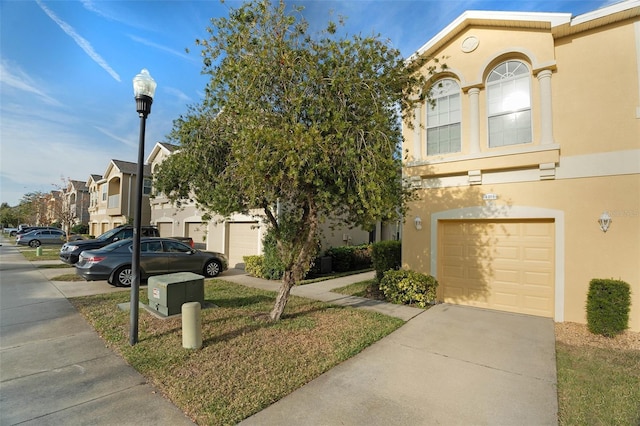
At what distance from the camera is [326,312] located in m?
7.11

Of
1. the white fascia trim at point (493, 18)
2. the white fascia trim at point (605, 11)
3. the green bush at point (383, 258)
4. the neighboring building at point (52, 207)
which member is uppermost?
the white fascia trim at point (493, 18)

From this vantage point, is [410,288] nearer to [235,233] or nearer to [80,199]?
[235,233]

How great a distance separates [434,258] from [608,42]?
588 centimetres

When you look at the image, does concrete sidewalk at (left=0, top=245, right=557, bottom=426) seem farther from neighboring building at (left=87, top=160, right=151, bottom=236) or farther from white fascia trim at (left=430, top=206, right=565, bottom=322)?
neighboring building at (left=87, top=160, right=151, bottom=236)

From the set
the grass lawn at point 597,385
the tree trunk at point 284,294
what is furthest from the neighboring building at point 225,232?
the grass lawn at point 597,385

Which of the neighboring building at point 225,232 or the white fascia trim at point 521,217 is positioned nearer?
the white fascia trim at point 521,217

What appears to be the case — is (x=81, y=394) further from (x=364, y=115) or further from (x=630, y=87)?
(x=630, y=87)

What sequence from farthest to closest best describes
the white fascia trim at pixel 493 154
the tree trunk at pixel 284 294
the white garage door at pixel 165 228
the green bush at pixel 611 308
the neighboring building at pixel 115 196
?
the neighboring building at pixel 115 196, the white garage door at pixel 165 228, the white fascia trim at pixel 493 154, the tree trunk at pixel 284 294, the green bush at pixel 611 308

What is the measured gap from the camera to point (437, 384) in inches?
160

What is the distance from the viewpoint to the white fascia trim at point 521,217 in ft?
22.2

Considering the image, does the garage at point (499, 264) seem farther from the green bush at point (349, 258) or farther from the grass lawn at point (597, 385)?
the green bush at point (349, 258)

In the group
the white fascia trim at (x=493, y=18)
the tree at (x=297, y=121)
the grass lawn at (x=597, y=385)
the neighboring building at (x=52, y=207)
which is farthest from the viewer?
the neighboring building at (x=52, y=207)

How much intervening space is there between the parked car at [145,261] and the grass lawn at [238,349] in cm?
183

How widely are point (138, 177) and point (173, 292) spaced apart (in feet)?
8.20
